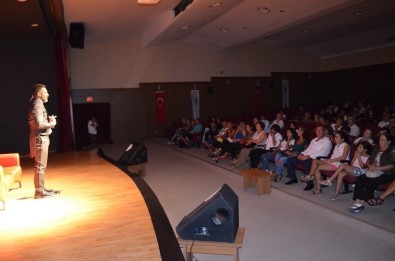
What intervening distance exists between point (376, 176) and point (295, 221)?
1146 millimetres

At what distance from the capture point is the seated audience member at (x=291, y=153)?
6059 millimetres

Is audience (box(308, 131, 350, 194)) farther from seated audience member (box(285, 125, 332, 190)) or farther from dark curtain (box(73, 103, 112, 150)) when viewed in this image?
dark curtain (box(73, 103, 112, 150))

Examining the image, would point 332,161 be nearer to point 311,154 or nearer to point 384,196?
point 311,154

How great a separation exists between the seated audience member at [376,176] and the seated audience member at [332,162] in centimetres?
54

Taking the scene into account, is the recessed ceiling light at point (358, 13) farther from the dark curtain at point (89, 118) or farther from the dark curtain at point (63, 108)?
the dark curtain at point (89, 118)

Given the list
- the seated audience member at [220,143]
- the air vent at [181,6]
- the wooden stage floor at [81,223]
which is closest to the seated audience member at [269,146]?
the seated audience member at [220,143]

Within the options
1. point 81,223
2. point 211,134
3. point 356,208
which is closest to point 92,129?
point 211,134

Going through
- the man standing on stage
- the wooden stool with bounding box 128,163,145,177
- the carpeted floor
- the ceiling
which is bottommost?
the carpeted floor

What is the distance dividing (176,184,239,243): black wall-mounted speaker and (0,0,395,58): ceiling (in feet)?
17.8

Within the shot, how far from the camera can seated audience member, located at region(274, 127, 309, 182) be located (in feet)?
19.9

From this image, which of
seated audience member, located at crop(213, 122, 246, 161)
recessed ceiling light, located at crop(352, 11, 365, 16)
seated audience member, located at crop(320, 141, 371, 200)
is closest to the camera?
seated audience member, located at crop(320, 141, 371, 200)

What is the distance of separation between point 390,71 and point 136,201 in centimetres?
1341

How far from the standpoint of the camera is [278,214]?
4684 mm

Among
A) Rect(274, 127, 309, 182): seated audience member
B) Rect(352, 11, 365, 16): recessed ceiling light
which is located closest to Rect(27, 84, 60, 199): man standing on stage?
Rect(274, 127, 309, 182): seated audience member
